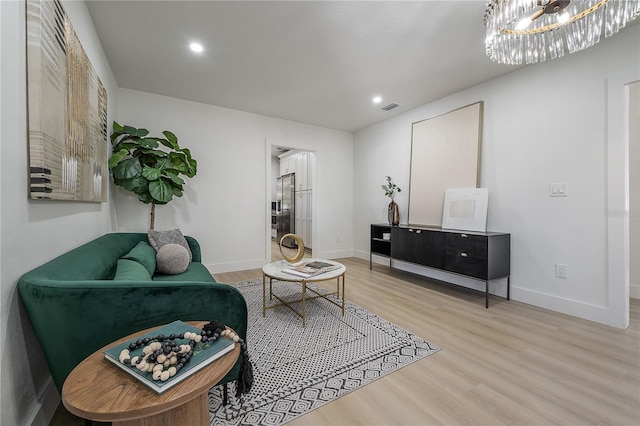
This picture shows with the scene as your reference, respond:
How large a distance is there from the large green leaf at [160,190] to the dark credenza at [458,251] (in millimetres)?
3069

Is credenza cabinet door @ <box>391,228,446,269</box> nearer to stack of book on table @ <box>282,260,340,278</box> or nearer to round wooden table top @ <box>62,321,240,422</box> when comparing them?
stack of book on table @ <box>282,260,340,278</box>

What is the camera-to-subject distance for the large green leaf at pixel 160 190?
9.97ft

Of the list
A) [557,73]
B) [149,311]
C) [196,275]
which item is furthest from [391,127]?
[149,311]

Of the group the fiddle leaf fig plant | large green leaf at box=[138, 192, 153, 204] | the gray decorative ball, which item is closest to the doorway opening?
the fiddle leaf fig plant

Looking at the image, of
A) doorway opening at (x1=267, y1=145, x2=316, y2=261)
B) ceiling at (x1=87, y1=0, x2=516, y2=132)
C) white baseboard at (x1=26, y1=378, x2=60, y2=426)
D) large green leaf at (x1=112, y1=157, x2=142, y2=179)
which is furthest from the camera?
doorway opening at (x1=267, y1=145, x2=316, y2=261)

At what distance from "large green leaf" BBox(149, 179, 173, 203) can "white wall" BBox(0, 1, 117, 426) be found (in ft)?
5.98

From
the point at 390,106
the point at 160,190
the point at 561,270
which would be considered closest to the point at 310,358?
the point at 160,190

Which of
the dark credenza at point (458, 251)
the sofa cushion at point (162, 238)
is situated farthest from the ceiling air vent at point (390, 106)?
the sofa cushion at point (162, 238)

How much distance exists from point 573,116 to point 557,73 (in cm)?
49

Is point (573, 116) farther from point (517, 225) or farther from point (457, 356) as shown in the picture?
point (457, 356)

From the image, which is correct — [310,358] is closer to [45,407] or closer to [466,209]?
[45,407]

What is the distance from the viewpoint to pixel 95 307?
1040 millimetres

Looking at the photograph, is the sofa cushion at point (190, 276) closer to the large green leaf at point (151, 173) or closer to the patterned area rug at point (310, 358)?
the patterned area rug at point (310, 358)

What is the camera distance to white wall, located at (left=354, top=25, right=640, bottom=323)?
94.1 inches
